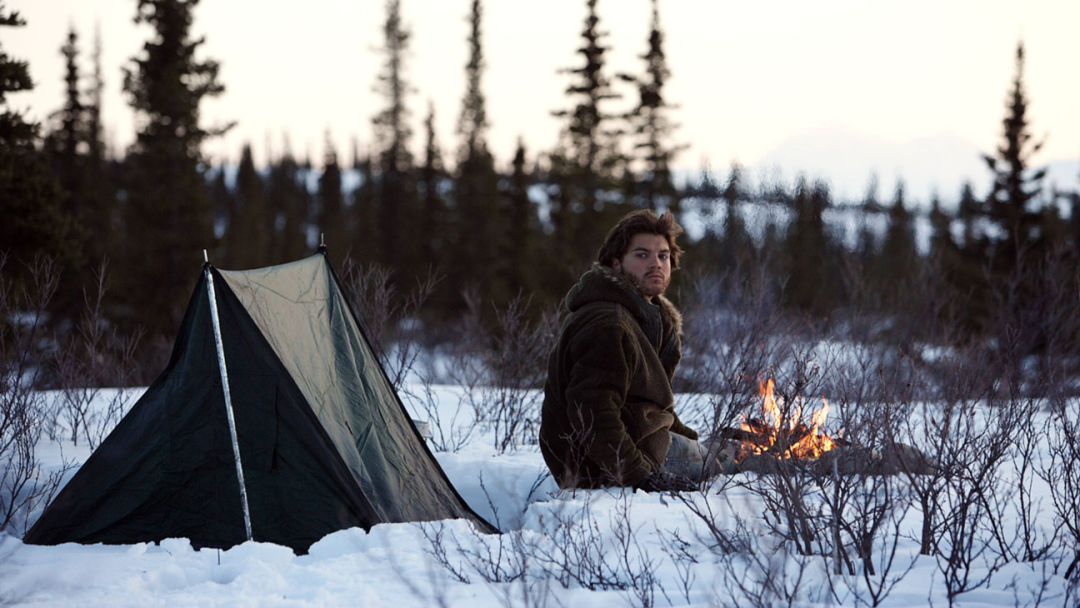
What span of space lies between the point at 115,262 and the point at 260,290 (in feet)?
71.6

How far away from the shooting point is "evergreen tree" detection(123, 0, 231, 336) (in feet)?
66.3

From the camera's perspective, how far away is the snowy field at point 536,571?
2908 mm

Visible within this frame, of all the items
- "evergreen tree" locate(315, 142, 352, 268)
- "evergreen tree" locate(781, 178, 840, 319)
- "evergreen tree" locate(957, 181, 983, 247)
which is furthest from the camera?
"evergreen tree" locate(315, 142, 352, 268)

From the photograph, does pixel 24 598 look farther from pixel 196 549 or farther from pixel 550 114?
pixel 550 114

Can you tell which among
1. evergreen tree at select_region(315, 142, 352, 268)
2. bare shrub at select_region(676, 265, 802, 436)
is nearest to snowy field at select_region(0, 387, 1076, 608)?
bare shrub at select_region(676, 265, 802, 436)

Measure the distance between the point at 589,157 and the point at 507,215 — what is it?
5329 millimetres

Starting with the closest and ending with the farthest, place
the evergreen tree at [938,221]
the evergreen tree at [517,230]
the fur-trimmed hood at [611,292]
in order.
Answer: the fur-trimmed hood at [611,292]
the evergreen tree at [938,221]
the evergreen tree at [517,230]

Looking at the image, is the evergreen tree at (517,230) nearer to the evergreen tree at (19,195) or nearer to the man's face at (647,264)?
the evergreen tree at (19,195)

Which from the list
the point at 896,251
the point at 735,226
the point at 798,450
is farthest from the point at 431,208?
the point at 798,450

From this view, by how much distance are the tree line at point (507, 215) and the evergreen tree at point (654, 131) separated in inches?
2.4

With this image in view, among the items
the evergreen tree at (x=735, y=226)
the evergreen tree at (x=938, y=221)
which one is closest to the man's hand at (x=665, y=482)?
the evergreen tree at (x=735, y=226)

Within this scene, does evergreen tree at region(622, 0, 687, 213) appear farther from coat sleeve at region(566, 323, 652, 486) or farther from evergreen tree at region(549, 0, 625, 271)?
coat sleeve at region(566, 323, 652, 486)

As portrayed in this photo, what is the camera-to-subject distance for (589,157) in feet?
86.1

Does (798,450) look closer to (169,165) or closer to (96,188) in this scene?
(169,165)
